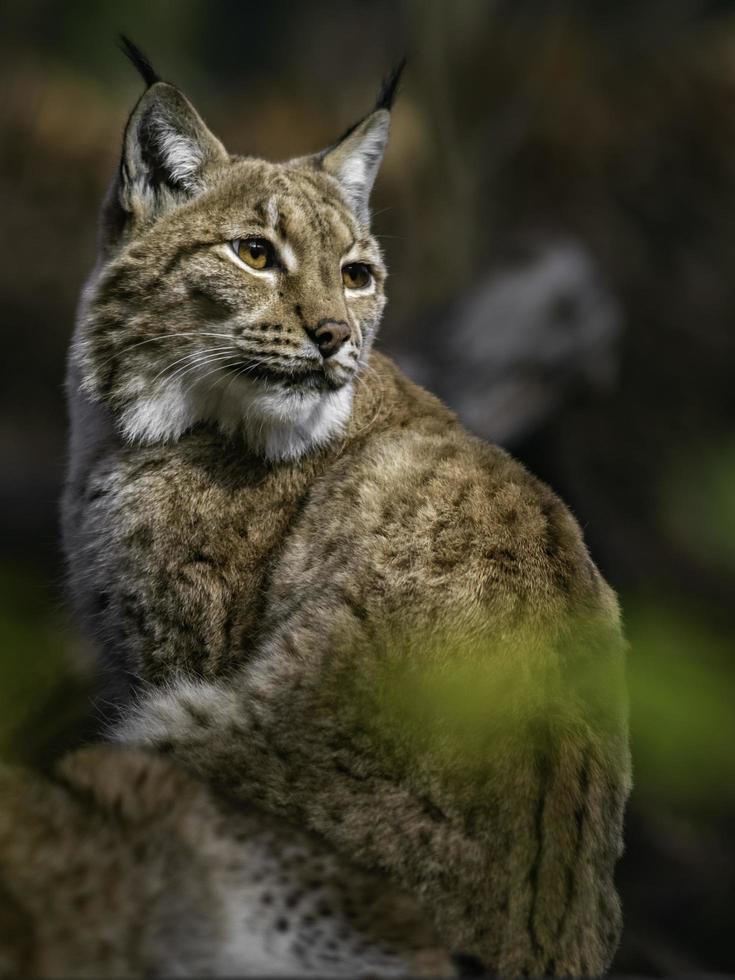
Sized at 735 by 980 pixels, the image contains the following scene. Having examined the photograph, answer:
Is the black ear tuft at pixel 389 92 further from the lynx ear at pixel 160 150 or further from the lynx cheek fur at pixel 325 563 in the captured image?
the lynx ear at pixel 160 150

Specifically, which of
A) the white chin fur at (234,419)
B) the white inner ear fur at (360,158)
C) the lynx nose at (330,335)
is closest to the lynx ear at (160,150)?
the white inner ear fur at (360,158)

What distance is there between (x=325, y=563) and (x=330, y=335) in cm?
81

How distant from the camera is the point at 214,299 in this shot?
4.02 m

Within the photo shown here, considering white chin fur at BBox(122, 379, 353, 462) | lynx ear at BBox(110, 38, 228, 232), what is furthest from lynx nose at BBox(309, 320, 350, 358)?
lynx ear at BBox(110, 38, 228, 232)

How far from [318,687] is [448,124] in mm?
9229

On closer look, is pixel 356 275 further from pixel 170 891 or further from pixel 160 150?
pixel 170 891

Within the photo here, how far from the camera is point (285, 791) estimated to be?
3268mm

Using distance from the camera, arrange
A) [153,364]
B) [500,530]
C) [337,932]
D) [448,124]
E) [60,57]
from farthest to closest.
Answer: [60,57], [448,124], [153,364], [500,530], [337,932]

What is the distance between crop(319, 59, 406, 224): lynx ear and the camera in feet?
15.5

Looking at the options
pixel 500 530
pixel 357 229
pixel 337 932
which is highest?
pixel 357 229

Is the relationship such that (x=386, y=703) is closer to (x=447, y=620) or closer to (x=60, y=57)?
(x=447, y=620)

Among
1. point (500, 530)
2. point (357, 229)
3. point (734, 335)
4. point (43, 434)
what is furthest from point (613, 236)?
point (500, 530)

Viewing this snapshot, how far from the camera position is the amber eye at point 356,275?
14.4 feet

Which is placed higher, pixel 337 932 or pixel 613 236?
pixel 613 236
